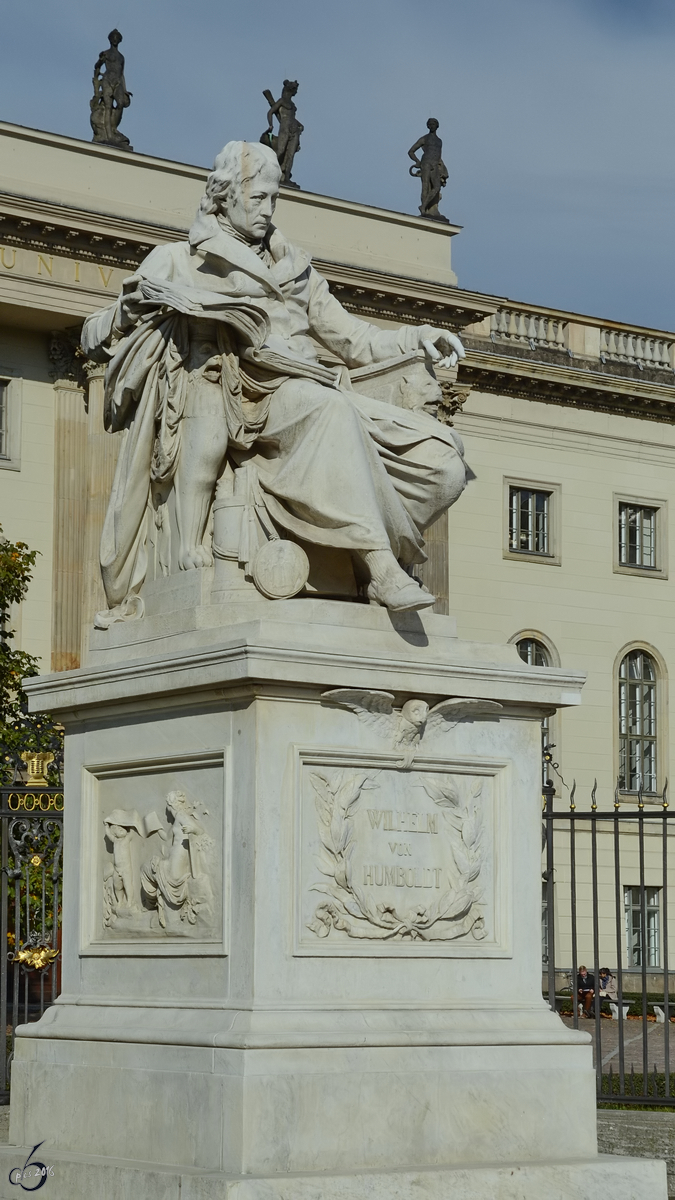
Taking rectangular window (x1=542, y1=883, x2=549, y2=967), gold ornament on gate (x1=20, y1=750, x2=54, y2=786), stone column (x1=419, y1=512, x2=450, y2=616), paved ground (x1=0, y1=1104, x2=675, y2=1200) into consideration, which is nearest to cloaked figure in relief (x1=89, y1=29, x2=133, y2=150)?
stone column (x1=419, y1=512, x2=450, y2=616)

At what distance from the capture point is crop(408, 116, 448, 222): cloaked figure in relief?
3931 cm

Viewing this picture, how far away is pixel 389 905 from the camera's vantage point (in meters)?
7.51

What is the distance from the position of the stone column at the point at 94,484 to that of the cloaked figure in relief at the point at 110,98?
359 cm

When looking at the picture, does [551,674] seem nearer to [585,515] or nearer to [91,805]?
[91,805]

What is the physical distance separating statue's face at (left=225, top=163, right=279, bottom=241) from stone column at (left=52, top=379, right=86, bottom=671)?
1046 inches

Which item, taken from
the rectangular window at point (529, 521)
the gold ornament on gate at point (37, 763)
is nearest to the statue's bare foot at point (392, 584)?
the gold ornament on gate at point (37, 763)

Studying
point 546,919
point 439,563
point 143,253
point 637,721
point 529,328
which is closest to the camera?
point 546,919

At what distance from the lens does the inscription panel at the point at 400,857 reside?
7.34 m

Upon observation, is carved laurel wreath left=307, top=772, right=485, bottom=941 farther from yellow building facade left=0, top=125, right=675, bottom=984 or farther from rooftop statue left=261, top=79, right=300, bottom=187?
rooftop statue left=261, top=79, right=300, bottom=187

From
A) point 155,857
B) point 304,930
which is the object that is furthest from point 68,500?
point 304,930

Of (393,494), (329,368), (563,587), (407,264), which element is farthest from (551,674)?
(563,587)

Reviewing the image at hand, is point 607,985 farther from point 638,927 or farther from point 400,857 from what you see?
point 400,857

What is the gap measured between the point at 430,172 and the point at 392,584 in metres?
32.6

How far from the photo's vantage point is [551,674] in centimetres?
796
